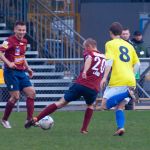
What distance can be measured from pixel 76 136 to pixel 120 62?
1.36 meters

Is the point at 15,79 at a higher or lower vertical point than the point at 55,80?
higher

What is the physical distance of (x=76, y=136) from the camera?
45.2 feet

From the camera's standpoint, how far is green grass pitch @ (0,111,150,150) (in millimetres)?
12336

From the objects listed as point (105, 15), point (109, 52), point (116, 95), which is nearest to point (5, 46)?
point (109, 52)

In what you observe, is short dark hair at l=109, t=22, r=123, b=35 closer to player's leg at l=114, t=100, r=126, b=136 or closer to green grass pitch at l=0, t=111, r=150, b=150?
player's leg at l=114, t=100, r=126, b=136

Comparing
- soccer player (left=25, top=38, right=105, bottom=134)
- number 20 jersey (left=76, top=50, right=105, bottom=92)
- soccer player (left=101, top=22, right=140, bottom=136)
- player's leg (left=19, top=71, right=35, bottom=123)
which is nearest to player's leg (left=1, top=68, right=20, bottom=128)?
player's leg (left=19, top=71, right=35, bottom=123)

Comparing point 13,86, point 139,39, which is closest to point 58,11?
point 139,39

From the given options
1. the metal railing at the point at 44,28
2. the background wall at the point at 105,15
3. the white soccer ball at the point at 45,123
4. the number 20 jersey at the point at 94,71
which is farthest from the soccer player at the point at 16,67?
the background wall at the point at 105,15

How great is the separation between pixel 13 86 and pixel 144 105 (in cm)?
672

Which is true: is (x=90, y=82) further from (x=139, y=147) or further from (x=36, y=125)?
(x=139, y=147)

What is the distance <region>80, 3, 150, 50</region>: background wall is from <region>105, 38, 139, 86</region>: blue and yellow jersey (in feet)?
40.4

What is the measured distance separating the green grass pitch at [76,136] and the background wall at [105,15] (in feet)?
28.1

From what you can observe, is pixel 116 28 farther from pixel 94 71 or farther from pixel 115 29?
pixel 94 71

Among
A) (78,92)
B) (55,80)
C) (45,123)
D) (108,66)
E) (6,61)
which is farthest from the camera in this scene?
(55,80)
